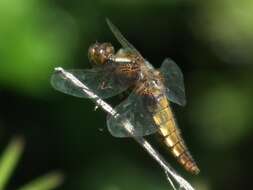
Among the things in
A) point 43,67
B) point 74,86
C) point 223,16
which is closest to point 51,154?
point 43,67

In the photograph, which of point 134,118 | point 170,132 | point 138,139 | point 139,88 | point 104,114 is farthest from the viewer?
point 104,114

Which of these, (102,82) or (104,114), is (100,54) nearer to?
(102,82)

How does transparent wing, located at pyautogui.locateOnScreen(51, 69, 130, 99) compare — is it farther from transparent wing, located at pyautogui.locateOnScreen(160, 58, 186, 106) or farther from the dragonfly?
transparent wing, located at pyautogui.locateOnScreen(160, 58, 186, 106)

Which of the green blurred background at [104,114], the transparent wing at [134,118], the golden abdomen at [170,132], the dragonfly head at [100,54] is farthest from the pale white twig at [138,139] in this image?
the green blurred background at [104,114]

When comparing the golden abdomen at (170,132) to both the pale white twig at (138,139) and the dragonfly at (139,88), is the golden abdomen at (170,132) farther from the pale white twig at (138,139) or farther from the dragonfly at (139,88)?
the pale white twig at (138,139)

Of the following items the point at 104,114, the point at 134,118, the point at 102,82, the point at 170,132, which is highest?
the point at 102,82

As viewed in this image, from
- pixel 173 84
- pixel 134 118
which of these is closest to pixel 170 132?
pixel 134 118

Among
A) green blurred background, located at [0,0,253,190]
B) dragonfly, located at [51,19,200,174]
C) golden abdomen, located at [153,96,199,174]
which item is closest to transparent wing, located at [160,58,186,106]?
dragonfly, located at [51,19,200,174]

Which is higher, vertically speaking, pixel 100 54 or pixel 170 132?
pixel 100 54
